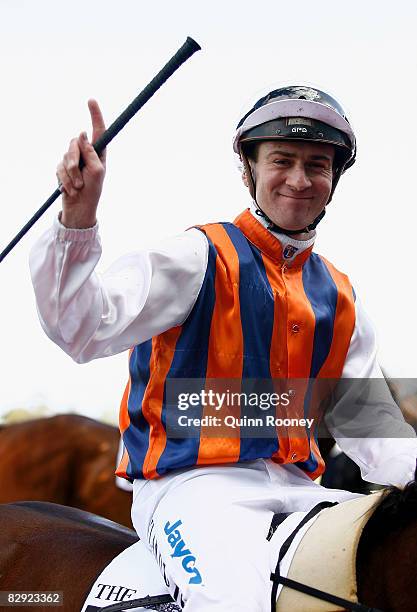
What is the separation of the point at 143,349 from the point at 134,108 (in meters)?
0.99

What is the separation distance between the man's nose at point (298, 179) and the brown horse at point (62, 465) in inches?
193

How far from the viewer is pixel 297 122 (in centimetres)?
317

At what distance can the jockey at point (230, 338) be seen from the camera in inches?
100

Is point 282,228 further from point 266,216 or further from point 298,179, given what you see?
point 298,179

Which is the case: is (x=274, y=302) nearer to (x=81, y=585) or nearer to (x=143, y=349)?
(x=143, y=349)

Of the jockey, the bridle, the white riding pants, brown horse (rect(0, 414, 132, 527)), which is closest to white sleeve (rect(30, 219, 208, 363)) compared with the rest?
the jockey

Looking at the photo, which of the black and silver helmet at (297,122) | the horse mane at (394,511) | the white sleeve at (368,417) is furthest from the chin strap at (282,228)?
the horse mane at (394,511)

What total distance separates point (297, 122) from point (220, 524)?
1.39 meters

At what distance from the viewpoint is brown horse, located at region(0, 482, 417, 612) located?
8.17 feet

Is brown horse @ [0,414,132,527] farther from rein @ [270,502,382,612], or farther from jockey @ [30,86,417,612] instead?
rein @ [270,502,382,612]

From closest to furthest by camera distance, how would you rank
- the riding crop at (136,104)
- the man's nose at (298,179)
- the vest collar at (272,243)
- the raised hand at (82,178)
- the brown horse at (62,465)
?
the riding crop at (136,104), the raised hand at (82,178), the man's nose at (298,179), the vest collar at (272,243), the brown horse at (62,465)

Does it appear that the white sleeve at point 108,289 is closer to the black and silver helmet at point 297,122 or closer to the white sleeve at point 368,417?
the black and silver helmet at point 297,122

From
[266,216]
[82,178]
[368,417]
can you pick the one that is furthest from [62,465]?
[82,178]

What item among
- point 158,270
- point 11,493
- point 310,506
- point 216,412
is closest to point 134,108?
point 158,270
